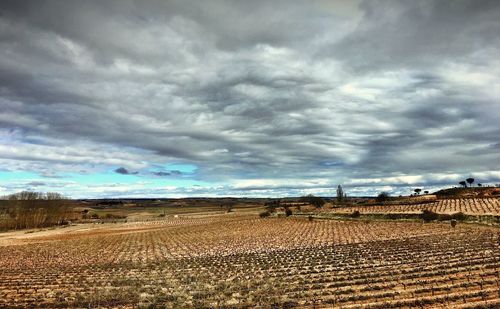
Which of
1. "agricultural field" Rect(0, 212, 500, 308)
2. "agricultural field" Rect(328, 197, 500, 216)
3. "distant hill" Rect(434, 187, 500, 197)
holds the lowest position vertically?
"agricultural field" Rect(0, 212, 500, 308)

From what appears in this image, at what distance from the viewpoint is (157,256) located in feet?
140

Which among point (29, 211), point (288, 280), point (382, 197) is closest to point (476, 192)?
point (382, 197)

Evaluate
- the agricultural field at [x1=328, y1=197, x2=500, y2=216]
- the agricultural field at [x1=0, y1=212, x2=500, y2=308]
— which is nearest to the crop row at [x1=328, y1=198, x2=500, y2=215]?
A: the agricultural field at [x1=328, y1=197, x2=500, y2=216]

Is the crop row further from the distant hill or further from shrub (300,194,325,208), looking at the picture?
shrub (300,194,325,208)

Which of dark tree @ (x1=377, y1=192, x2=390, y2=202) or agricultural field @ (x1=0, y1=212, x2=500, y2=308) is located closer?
agricultural field @ (x1=0, y1=212, x2=500, y2=308)

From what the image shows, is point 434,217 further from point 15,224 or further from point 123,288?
point 15,224

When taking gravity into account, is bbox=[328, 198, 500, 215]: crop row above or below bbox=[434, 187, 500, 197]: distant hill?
below

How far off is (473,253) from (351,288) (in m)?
13.5

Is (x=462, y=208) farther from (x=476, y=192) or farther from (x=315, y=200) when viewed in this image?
(x=315, y=200)

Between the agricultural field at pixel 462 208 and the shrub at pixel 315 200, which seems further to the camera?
the shrub at pixel 315 200

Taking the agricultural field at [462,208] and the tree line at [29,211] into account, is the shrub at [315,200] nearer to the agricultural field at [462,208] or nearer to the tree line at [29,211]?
the agricultural field at [462,208]

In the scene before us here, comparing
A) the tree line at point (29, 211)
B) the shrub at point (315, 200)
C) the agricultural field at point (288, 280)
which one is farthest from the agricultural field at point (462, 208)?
the tree line at point (29, 211)

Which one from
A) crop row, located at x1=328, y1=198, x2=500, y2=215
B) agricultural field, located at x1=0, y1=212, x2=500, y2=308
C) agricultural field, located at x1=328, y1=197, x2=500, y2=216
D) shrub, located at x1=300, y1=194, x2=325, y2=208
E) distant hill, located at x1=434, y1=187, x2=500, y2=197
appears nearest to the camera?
agricultural field, located at x1=0, y1=212, x2=500, y2=308

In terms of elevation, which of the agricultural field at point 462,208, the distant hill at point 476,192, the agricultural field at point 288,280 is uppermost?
the distant hill at point 476,192
